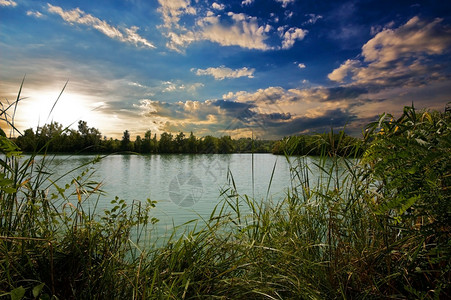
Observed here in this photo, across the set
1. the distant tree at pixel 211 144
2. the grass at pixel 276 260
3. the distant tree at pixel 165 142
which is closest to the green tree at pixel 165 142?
the distant tree at pixel 165 142

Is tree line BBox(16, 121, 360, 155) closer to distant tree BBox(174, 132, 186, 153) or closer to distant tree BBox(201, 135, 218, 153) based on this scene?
distant tree BBox(201, 135, 218, 153)

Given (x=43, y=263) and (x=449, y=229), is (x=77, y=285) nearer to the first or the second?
(x=43, y=263)

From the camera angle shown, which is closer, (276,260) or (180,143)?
(276,260)

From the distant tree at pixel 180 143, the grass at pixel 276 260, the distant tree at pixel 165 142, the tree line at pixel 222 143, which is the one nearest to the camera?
the grass at pixel 276 260

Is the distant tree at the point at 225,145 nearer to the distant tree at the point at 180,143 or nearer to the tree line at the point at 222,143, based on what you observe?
the tree line at the point at 222,143

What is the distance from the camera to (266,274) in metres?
1.66

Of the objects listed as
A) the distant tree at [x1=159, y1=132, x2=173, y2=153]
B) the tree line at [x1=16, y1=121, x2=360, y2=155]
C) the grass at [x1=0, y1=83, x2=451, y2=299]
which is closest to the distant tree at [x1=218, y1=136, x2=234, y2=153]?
the tree line at [x1=16, y1=121, x2=360, y2=155]

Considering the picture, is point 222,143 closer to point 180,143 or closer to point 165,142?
point 180,143

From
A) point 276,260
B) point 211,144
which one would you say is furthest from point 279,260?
point 211,144

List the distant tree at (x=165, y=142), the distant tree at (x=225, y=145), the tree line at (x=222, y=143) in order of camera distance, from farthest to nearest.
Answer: the distant tree at (x=165, y=142) → the distant tree at (x=225, y=145) → the tree line at (x=222, y=143)

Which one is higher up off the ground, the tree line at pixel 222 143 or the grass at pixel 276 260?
the tree line at pixel 222 143

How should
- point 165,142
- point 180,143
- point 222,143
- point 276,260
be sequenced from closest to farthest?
1. point 276,260
2. point 222,143
3. point 180,143
4. point 165,142

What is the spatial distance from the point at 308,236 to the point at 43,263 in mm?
2079

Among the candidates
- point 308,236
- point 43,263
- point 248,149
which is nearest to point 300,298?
point 308,236
